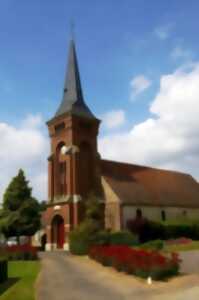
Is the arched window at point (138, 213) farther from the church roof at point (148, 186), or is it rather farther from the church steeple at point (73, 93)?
the church steeple at point (73, 93)

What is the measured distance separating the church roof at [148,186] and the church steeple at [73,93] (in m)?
7.19

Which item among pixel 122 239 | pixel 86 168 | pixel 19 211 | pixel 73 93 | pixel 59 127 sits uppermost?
pixel 73 93

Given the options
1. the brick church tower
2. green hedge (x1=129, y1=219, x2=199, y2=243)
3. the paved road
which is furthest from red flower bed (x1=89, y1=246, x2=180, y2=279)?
the brick church tower

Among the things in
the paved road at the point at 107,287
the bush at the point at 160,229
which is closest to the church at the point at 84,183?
the bush at the point at 160,229

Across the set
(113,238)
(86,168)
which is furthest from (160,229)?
(86,168)

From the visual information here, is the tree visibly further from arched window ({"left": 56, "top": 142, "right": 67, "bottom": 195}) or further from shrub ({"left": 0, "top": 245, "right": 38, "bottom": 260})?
shrub ({"left": 0, "top": 245, "right": 38, "bottom": 260})

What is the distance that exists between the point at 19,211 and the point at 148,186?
1639cm

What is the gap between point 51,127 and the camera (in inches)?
1964

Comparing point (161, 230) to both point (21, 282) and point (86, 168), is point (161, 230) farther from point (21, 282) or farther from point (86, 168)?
point (21, 282)

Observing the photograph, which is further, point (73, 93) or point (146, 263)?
point (73, 93)

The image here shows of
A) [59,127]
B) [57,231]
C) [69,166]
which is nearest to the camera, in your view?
[69,166]

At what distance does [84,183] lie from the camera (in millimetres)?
46219

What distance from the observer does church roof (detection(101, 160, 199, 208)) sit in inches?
1827

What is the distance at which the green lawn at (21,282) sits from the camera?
610 inches
